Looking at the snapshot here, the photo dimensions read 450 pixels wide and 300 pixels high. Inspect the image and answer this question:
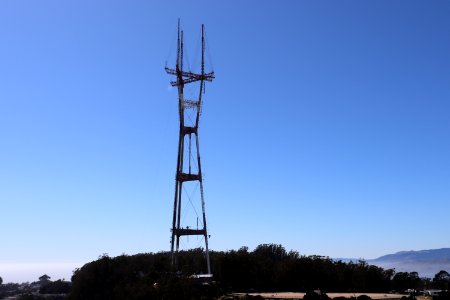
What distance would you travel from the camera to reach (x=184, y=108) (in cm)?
7150

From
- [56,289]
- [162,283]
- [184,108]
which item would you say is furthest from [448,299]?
[56,289]

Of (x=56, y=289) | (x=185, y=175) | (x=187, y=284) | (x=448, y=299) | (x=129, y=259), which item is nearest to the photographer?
(x=448, y=299)

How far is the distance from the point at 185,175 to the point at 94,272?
4046cm

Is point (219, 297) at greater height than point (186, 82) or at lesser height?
lesser

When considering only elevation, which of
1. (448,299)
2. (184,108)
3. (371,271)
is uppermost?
(184,108)

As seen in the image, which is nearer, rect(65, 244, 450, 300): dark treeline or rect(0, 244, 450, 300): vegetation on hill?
rect(0, 244, 450, 300): vegetation on hill

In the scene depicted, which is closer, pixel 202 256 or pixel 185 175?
pixel 185 175

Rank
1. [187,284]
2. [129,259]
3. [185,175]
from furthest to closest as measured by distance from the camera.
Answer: [129,259]
[185,175]
[187,284]

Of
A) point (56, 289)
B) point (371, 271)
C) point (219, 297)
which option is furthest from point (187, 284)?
point (56, 289)

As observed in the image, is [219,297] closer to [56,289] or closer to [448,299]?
[448,299]

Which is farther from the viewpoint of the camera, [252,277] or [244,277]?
[252,277]

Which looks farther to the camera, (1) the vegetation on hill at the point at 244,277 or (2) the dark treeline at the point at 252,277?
(2) the dark treeline at the point at 252,277

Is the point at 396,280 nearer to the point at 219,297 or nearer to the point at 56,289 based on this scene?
the point at 219,297

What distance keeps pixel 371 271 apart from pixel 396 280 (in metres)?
10.4
